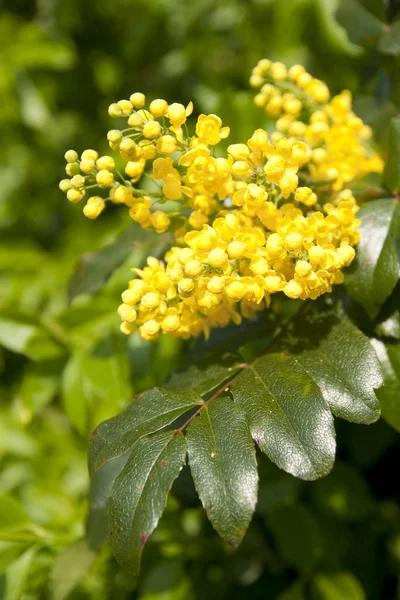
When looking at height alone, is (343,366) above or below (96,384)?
above

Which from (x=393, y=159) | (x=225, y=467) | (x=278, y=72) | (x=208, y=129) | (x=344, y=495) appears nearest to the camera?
(x=225, y=467)

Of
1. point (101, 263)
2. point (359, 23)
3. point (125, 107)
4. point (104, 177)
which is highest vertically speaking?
point (359, 23)

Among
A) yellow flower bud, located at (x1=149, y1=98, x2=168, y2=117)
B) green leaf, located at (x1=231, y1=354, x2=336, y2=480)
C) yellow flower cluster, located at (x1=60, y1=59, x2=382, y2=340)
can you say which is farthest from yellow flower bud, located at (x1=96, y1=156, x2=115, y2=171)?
green leaf, located at (x1=231, y1=354, x2=336, y2=480)

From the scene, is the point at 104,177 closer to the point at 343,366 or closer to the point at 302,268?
the point at 302,268

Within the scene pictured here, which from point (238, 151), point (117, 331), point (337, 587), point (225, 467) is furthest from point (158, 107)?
point (337, 587)

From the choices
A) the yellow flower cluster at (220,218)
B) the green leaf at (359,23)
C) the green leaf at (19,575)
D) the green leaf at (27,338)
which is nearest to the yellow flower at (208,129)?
the yellow flower cluster at (220,218)

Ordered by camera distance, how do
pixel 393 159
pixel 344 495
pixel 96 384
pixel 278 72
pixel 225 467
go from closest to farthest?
pixel 225 467 < pixel 393 159 < pixel 278 72 < pixel 96 384 < pixel 344 495

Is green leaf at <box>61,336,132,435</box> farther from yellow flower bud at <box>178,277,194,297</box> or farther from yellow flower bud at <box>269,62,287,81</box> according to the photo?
yellow flower bud at <box>269,62,287,81</box>

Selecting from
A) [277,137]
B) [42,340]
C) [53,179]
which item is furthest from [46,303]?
[277,137]
